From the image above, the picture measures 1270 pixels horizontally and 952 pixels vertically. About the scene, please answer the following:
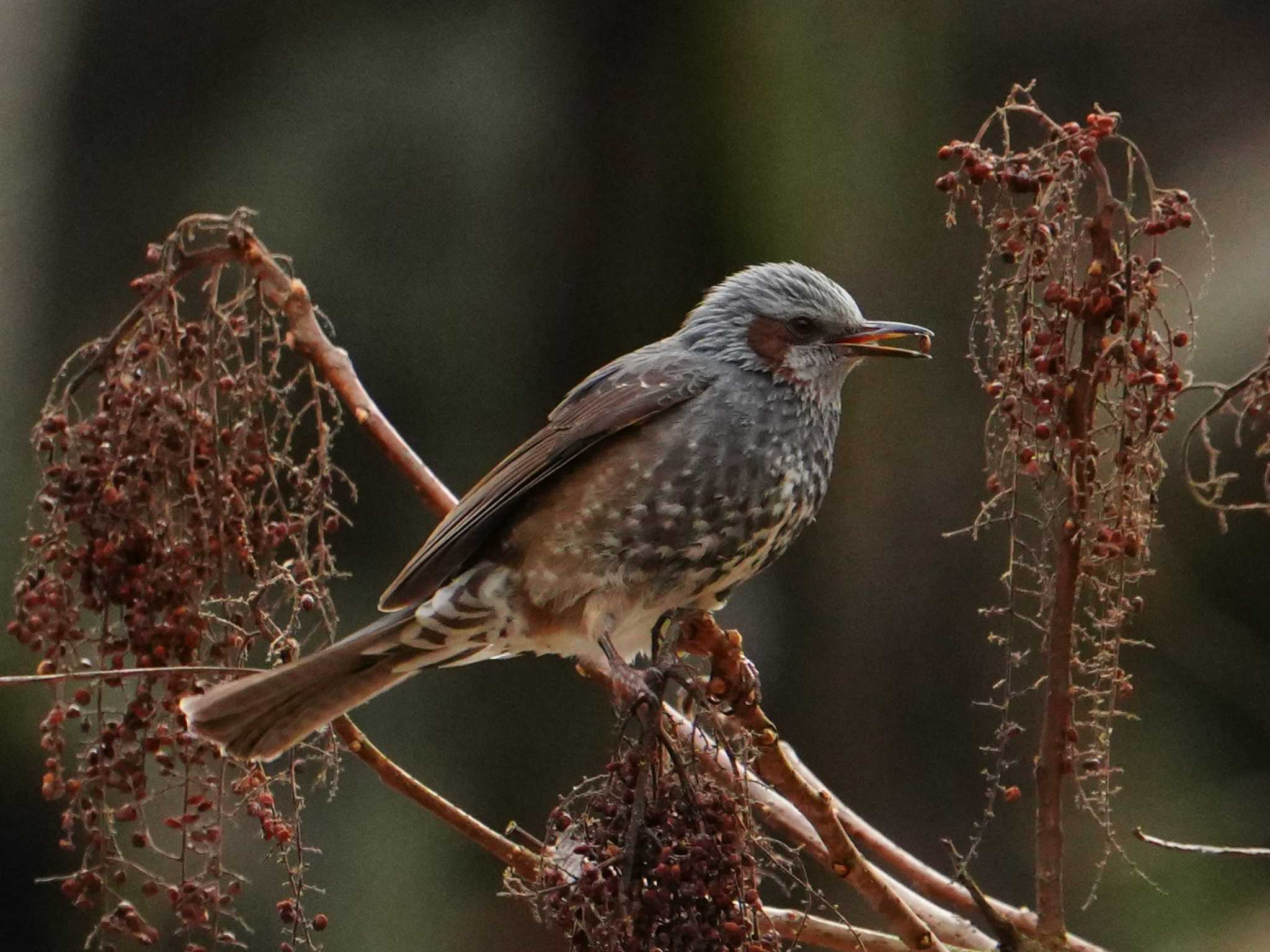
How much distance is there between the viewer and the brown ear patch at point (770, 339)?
126 inches

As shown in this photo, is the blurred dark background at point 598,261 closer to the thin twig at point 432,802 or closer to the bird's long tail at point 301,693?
the bird's long tail at point 301,693

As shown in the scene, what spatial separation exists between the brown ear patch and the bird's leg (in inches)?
22.9

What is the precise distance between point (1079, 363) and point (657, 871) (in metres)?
0.83

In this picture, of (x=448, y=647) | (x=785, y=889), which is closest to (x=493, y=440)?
(x=448, y=647)

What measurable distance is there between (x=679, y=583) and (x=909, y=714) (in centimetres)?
354

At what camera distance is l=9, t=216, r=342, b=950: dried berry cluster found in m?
2.31

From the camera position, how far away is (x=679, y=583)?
2.94 meters

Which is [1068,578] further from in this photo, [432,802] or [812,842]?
[432,802]

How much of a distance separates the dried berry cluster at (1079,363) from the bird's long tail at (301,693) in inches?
43.3

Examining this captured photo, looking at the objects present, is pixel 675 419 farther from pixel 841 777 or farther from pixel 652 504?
pixel 841 777

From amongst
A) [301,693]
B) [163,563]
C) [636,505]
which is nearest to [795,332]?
[636,505]

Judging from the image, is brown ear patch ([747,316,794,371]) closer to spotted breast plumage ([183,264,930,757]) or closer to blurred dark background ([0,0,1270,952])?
spotted breast plumage ([183,264,930,757])

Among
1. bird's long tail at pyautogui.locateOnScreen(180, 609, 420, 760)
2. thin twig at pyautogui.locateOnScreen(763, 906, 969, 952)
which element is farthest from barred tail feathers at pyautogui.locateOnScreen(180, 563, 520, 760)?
thin twig at pyautogui.locateOnScreen(763, 906, 969, 952)

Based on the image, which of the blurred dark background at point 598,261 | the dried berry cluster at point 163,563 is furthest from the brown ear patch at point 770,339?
the blurred dark background at point 598,261
